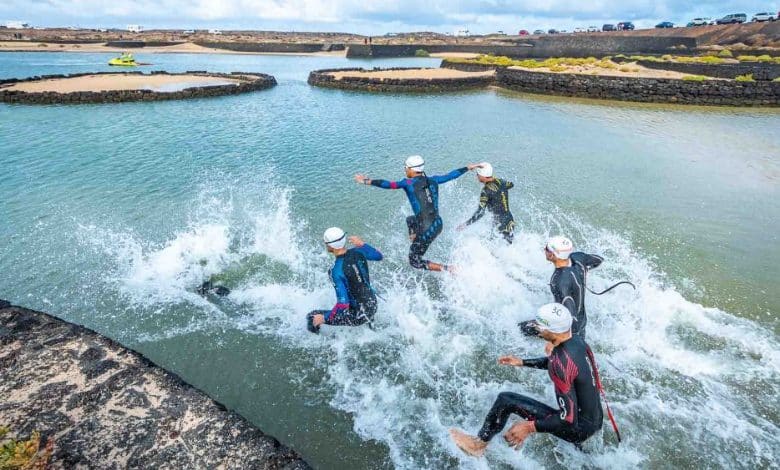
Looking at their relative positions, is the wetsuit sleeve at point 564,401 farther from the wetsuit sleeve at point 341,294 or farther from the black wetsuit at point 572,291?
the wetsuit sleeve at point 341,294

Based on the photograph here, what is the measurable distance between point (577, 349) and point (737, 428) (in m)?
3.12

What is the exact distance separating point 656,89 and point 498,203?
3133cm

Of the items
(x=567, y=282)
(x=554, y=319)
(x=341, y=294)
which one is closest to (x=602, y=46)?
(x=567, y=282)

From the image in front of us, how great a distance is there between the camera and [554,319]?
3.98 meters

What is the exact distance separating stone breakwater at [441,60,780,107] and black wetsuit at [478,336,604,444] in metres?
35.3

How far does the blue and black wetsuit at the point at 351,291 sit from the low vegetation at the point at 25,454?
10.4 feet

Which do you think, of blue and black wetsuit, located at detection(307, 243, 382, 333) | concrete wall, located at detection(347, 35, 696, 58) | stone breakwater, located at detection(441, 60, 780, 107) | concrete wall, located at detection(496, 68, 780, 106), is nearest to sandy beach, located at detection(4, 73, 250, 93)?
stone breakwater, located at detection(441, 60, 780, 107)

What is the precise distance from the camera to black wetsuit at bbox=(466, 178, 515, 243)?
8.72 metres

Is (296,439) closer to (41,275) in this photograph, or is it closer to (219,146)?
(41,275)

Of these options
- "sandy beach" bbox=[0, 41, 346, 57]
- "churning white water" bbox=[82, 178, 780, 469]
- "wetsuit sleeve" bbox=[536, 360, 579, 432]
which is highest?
"sandy beach" bbox=[0, 41, 346, 57]

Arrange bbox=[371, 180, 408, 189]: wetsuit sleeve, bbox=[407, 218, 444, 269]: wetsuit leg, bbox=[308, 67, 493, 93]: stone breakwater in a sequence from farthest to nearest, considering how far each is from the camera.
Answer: bbox=[308, 67, 493, 93]: stone breakwater < bbox=[407, 218, 444, 269]: wetsuit leg < bbox=[371, 180, 408, 189]: wetsuit sleeve

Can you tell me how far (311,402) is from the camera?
574cm

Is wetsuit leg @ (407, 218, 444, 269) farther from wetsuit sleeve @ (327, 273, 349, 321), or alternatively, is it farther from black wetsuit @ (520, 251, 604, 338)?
black wetsuit @ (520, 251, 604, 338)

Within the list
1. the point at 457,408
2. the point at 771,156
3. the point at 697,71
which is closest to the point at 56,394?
the point at 457,408
